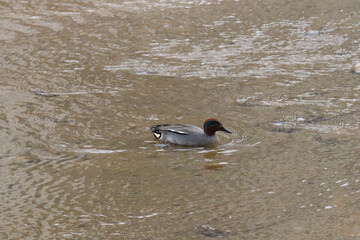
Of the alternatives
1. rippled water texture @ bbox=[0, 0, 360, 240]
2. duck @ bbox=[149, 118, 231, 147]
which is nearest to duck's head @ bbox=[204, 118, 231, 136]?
duck @ bbox=[149, 118, 231, 147]

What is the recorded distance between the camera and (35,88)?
29.7 ft

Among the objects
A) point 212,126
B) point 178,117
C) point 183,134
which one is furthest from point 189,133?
point 178,117

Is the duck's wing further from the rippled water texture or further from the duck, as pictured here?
the rippled water texture

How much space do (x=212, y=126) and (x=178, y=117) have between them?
808 mm

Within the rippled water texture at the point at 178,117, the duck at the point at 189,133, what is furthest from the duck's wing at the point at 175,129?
the rippled water texture at the point at 178,117

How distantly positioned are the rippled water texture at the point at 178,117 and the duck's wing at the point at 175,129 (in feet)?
0.39

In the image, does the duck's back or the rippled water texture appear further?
the duck's back

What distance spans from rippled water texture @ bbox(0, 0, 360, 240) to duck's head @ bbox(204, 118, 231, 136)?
0.59ft

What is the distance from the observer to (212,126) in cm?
743

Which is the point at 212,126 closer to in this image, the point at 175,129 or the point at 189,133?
the point at 189,133

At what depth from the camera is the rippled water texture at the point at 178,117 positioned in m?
5.39

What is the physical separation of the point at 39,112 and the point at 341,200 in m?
4.03

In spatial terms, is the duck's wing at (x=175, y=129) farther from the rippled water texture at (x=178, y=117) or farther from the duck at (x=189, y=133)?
the rippled water texture at (x=178, y=117)

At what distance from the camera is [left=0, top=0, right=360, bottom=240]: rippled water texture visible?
5.39 metres
